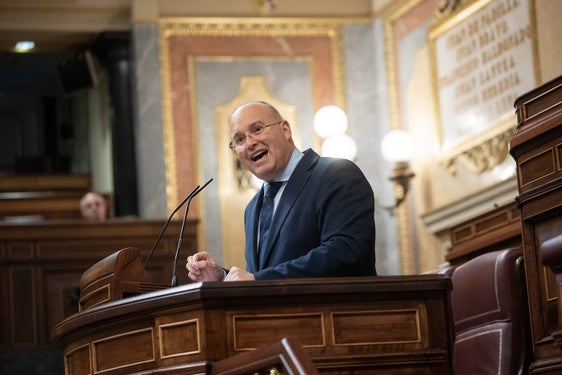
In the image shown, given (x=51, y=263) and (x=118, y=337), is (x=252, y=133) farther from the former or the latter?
(x=51, y=263)

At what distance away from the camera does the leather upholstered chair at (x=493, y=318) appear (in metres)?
4.44

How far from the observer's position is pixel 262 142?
4301 mm

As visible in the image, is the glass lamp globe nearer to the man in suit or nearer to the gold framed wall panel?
the gold framed wall panel

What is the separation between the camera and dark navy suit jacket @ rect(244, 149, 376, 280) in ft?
12.6

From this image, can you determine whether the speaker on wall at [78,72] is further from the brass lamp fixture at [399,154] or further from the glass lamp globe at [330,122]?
the brass lamp fixture at [399,154]

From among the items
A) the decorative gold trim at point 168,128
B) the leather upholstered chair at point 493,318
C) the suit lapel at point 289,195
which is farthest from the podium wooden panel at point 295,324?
the decorative gold trim at point 168,128

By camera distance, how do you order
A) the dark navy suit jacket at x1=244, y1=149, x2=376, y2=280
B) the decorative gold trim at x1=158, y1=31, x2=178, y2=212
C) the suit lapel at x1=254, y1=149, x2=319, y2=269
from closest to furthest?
the dark navy suit jacket at x1=244, y1=149, x2=376, y2=280, the suit lapel at x1=254, y1=149, x2=319, y2=269, the decorative gold trim at x1=158, y1=31, x2=178, y2=212

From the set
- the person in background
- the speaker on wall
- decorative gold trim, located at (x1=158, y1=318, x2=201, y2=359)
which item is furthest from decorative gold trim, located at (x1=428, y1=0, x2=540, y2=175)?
decorative gold trim, located at (x1=158, y1=318, x2=201, y2=359)

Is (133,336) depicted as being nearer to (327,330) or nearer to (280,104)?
(327,330)

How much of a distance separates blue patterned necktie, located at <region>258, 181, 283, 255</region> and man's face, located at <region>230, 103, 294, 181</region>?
0.05 metres

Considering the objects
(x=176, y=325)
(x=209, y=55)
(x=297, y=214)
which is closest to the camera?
(x=176, y=325)

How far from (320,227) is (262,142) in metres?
0.41

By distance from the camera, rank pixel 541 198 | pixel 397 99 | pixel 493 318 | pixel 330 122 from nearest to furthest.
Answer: pixel 541 198, pixel 493 318, pixel 330 122, pixel 397 99

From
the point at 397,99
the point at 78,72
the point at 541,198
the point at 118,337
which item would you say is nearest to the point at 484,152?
the point at 397,99
